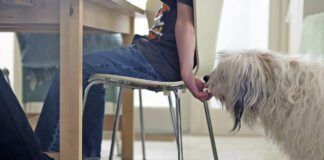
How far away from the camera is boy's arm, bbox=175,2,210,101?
1.68 m

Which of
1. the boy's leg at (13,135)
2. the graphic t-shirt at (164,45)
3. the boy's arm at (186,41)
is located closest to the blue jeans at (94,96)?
the graphic t-shirt at (164,45)

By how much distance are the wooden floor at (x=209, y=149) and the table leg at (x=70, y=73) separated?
1218mm

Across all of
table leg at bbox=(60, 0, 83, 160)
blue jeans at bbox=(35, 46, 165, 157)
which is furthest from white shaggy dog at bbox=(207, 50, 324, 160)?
blue jeans at bbox=(35, 46, 165, 157)

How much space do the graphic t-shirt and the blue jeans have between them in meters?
0.03

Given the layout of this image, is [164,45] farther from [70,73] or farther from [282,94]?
[282,94]

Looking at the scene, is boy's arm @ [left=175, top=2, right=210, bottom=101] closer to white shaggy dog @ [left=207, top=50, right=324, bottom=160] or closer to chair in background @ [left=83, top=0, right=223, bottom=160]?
chair in background @ [left=83, top=0, right=223, bottom=160]

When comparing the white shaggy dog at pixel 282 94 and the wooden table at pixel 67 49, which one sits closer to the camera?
the white shaggy dog at pixel 282 94

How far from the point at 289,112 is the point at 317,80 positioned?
0.37 ft

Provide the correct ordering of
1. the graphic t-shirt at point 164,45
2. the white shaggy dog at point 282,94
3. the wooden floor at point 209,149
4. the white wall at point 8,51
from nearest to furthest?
the white shaggy dog at point 282,94 → the graphic t-shirt at point 164,45 → the wooden floor at point 209,149 → the white wall at point 8,51

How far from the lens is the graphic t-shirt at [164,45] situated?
185 cm

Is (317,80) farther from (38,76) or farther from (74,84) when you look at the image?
(38,76)

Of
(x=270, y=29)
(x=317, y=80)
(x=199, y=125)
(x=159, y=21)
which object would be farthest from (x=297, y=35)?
(x=317, y=80)

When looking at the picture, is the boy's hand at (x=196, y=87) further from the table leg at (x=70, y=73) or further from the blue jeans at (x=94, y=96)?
the table leg at (x=70, y=73)

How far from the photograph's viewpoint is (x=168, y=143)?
3174 millimetres
